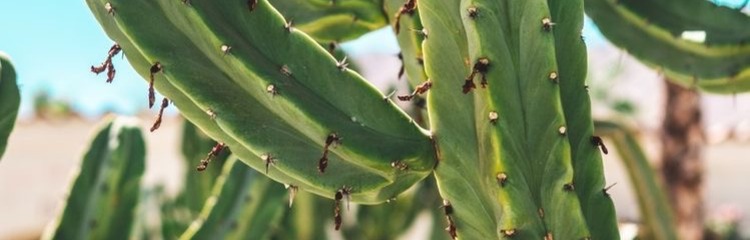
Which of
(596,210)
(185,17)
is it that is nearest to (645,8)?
(596,210)

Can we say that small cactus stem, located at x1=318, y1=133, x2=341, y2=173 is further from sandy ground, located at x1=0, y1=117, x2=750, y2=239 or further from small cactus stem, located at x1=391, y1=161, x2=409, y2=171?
sandy ground, located at x1=0, y1=117, x2=750, y2=239

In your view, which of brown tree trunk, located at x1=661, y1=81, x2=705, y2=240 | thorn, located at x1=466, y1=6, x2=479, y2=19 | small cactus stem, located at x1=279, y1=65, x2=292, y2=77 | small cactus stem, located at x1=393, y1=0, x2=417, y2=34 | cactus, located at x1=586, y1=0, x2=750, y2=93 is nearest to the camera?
thorn, located at x1=466, y1=6, x2=479, y2=19

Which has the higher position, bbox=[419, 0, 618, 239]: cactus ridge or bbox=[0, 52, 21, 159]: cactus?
bbox=[0, 52, 21, 159]: cactus

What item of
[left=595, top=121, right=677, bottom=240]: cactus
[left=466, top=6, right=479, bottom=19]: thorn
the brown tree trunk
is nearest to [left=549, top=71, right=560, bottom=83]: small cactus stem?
[left=466, top=6, right=479, bottom=19]: thorn

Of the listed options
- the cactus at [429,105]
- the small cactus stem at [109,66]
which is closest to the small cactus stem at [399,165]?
the cactus at [429,105]

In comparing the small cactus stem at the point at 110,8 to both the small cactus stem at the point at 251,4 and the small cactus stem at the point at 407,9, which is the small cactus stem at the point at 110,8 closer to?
the small cactus stem at the point at 251,4

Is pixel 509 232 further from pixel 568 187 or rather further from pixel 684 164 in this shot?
pixel 684 164

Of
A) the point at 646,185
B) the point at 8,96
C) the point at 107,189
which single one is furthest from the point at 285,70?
the point at 646,185
